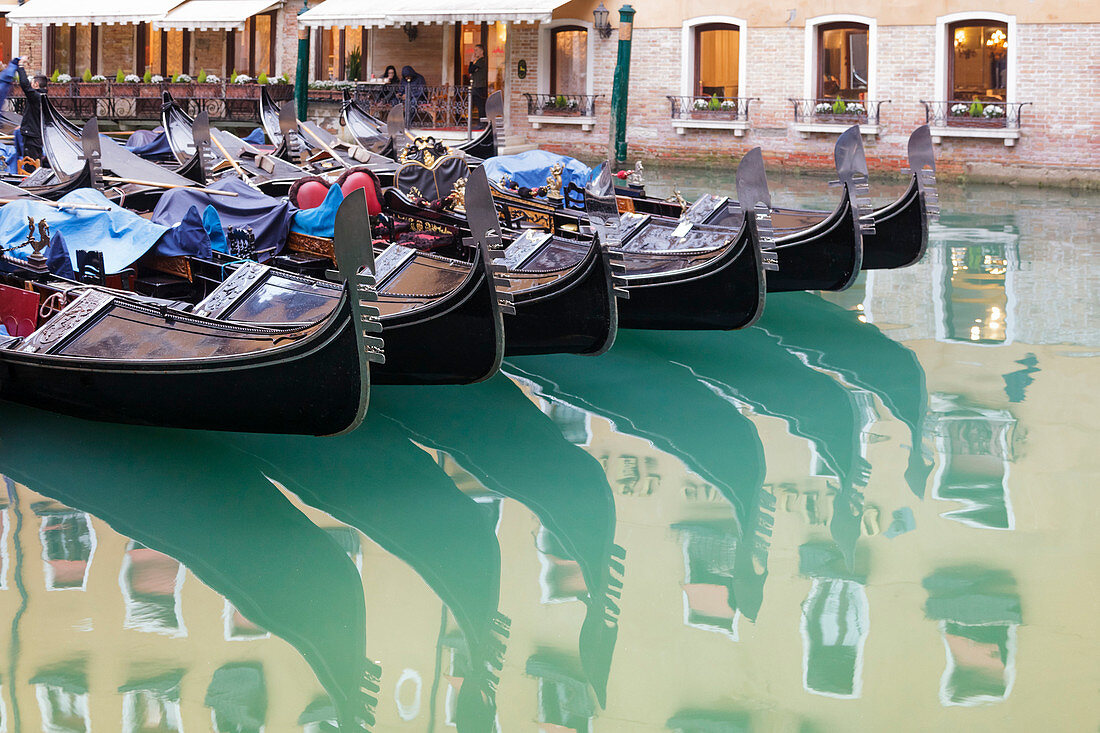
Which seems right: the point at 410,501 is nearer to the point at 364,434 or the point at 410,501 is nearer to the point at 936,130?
the point at 364,434

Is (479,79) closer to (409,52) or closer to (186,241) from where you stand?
(409,52)

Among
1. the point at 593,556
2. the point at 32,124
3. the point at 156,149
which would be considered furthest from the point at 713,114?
the point at 593,556

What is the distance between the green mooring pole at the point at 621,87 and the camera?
41.2 feet

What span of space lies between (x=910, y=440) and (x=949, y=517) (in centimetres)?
82

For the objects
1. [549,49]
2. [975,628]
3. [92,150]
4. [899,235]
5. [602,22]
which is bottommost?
[975,628]

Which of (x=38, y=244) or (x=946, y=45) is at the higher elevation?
(x=946, y=45)

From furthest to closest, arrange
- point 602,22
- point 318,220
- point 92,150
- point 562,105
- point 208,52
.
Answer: point 208,52 < point 562,105 < point 602,22 < point 92,150 < point 318,220

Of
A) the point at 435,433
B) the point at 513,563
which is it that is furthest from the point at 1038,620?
the point at 435,433

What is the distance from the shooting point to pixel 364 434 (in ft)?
15.1

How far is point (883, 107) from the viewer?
40.4 feet

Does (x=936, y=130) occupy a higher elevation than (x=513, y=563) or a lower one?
higher

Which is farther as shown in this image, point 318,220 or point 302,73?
point 302,73

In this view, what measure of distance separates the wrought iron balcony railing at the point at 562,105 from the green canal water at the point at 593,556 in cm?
847

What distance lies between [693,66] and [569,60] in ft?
4.99
